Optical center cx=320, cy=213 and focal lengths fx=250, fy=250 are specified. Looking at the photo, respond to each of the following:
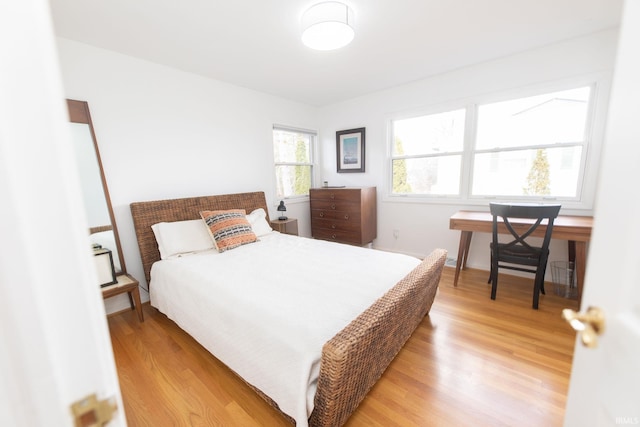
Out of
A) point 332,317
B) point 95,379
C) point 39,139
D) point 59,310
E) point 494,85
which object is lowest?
point 332,317

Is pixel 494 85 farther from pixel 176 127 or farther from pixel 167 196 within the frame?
pixel 167 196

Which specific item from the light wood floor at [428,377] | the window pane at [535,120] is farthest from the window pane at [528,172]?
the light wood floor at [428,377]

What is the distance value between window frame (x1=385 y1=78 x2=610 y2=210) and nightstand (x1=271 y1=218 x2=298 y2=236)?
1569mm

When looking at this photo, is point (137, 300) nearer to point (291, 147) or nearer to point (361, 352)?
point (361, 352)

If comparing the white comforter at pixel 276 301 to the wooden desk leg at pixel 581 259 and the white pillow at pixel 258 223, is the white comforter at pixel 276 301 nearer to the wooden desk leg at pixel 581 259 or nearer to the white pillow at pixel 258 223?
the white pillow at pixel 258 223

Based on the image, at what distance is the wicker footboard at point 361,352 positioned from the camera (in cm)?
101

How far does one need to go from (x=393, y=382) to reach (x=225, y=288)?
120 cm

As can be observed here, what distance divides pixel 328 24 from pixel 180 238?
7.18 feet

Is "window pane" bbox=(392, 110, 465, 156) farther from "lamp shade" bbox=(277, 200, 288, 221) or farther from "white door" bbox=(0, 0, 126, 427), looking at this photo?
"white door" bbox=(0, 0, 126, 427)

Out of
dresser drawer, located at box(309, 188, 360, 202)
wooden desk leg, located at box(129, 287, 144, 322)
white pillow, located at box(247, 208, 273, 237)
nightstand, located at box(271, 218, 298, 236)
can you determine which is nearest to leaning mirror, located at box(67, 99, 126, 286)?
wooden desk leg, located at box(129, 287, 144, 322)

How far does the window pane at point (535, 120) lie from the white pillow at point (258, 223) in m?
2.73

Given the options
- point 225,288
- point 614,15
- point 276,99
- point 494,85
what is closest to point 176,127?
point 276,99

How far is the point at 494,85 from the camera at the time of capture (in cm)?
276

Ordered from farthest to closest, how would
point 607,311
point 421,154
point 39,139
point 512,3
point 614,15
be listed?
point 421,154, point 614,15, point 512,3, point 607,311, point 39,139
